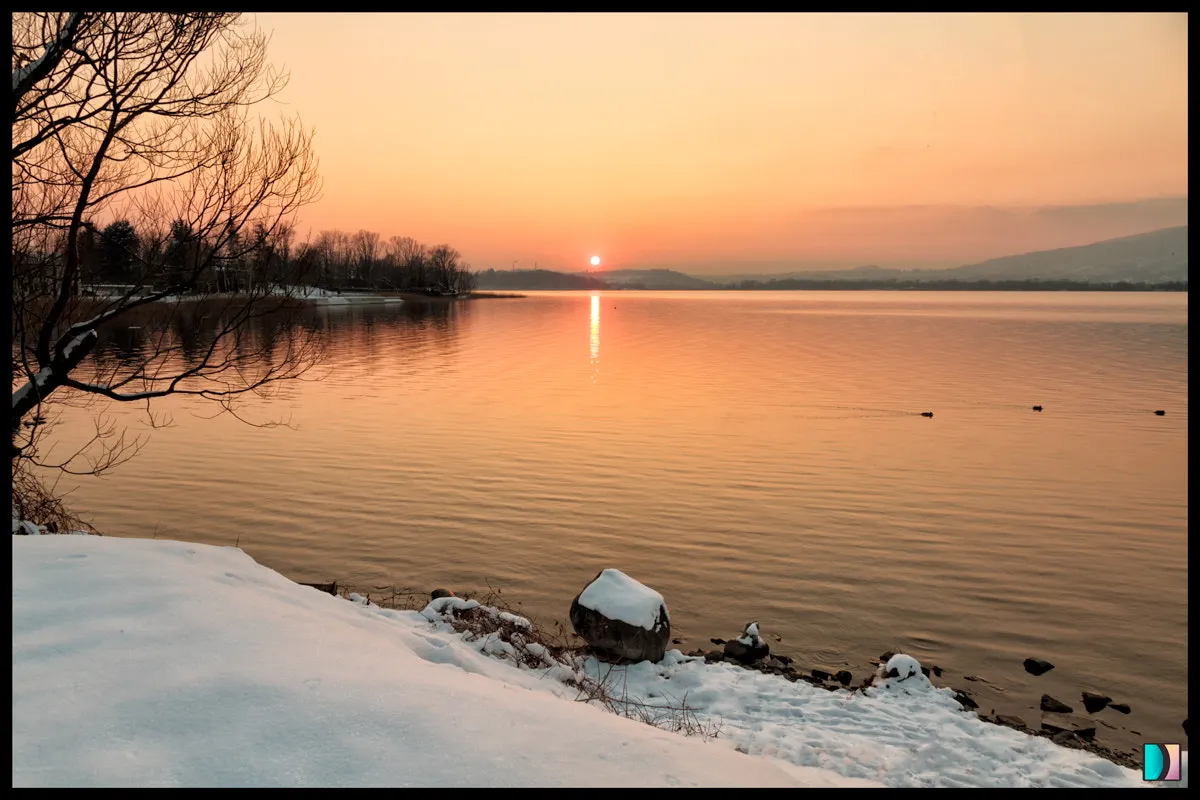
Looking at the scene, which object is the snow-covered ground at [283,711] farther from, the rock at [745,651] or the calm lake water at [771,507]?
the calm lake water at [771,507]

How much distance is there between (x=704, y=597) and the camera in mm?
13391

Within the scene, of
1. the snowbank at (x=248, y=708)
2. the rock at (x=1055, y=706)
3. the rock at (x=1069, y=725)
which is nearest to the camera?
the snowbank at (x=248, y=708)

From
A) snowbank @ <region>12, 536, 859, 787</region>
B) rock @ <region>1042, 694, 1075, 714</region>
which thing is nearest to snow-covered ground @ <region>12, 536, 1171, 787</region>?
snowbank @ <region>12, 536, 859, 787</region>

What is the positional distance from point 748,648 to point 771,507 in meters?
7.91

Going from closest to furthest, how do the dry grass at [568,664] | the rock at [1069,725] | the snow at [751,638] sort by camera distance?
1. the dry grass at [568,664]
2. the rock at [1069,725]
3. the snow at [751,638]

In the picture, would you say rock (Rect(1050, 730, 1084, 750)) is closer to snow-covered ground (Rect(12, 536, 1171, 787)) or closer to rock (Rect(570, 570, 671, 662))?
snow-covered ground (Rect(12, 536, 1171, 787))

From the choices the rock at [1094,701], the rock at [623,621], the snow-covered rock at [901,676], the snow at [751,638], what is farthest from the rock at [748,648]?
the rock at [1094,701]

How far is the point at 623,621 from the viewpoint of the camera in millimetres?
10570

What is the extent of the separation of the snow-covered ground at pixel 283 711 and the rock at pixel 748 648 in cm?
263

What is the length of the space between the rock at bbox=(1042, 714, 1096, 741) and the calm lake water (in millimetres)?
232

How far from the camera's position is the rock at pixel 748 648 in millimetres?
10906
